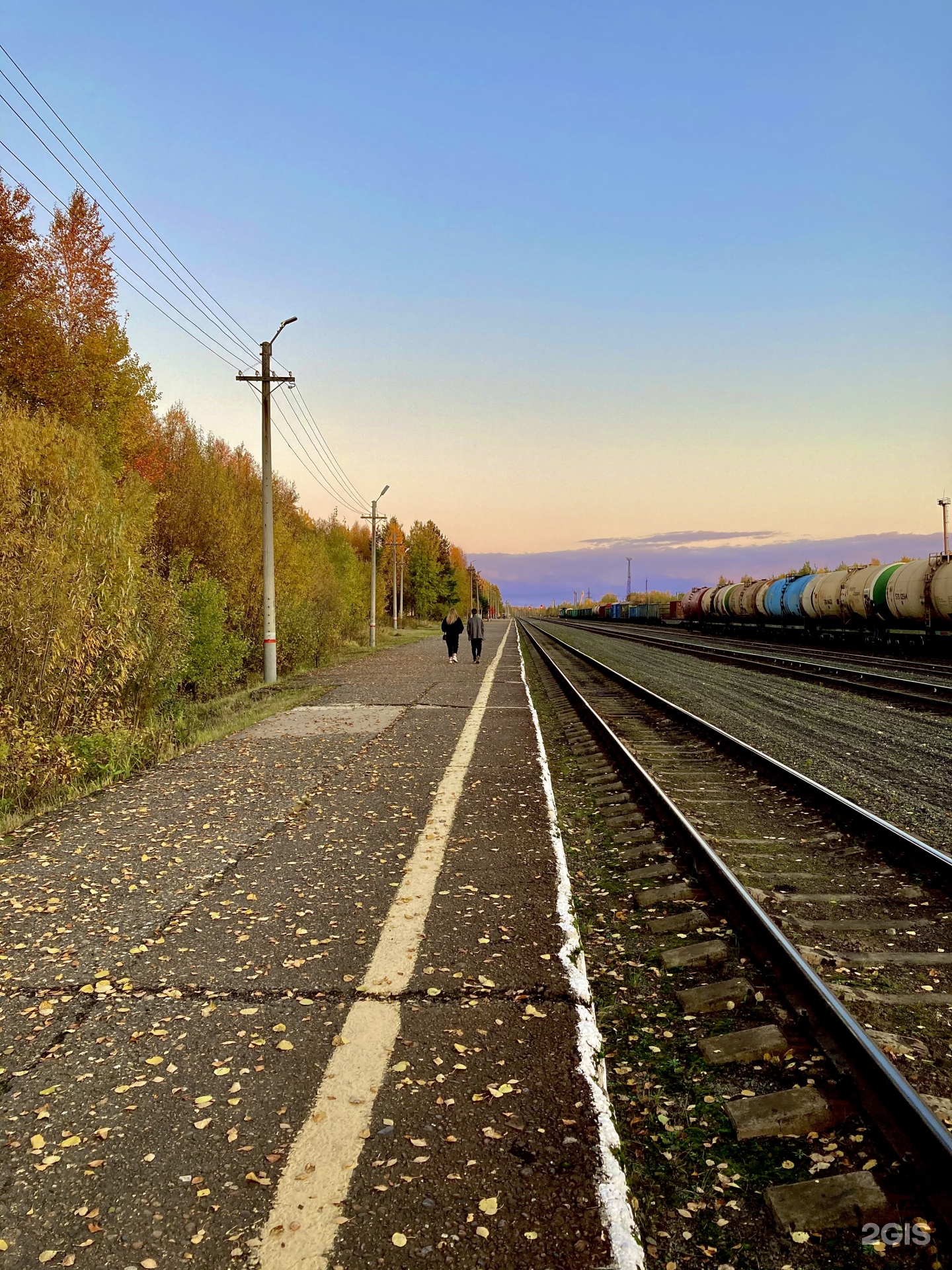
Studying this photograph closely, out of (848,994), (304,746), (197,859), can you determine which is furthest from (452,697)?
(848,994)

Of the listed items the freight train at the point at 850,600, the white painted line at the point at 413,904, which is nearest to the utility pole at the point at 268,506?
the white painted line at the point at 413,904

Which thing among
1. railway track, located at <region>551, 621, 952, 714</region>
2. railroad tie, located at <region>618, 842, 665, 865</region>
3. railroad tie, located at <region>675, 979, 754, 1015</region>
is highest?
railway track, located at <region>551, 621, 952, 714</region>

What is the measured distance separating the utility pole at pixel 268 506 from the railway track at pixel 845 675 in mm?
13213

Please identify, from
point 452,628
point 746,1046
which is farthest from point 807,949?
point 452,628

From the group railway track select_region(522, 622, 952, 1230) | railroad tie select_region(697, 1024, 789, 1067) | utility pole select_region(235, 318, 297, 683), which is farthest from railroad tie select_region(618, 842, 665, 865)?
utility pole select_region(235, 318, 297, 683)

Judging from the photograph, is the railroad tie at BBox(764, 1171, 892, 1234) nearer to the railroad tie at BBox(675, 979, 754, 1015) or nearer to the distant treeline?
the railroad tie at BBox(675, 979, 754, 1015)

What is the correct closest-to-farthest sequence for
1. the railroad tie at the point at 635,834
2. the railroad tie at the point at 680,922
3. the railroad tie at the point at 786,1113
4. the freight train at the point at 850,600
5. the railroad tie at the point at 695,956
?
the railroad tie at the point at 786,1113 < the railroad tie at the point at 695,956 < the railroad tie at the point at 680,922 < the railroad tie at the point at 635,834 < the freight train at the point at 850,600

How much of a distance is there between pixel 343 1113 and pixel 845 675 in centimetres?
2053

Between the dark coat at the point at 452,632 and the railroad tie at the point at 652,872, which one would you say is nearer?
the railroad tie at the point at 652,872

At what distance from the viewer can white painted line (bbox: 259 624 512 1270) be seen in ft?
7.70

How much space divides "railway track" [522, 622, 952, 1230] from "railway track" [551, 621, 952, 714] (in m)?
8.17

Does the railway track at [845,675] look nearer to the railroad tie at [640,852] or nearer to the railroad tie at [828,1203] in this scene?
the railroad tie at [640,852]

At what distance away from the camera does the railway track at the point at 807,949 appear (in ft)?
9.09

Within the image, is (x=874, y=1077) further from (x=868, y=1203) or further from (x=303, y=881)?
(x=303, y=881)
